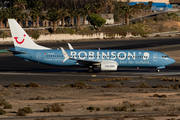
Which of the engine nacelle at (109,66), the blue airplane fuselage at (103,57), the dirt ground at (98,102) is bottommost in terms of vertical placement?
the dirt ground at (98,102)

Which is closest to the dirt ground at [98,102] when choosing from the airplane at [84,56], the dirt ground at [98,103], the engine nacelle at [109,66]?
the dirt ground at [98,103]

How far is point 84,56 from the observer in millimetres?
51875

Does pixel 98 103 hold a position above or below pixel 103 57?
below

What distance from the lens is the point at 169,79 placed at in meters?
44.2

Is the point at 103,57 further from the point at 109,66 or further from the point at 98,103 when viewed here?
the point at 98,103

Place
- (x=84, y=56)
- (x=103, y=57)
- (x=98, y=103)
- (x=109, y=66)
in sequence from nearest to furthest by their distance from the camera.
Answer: (x=98, y=103), (x=109, y=66), (x=103, y=57), (x=84, y=56)

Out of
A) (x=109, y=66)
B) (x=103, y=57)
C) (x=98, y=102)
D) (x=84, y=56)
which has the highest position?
(x=84, y=56)

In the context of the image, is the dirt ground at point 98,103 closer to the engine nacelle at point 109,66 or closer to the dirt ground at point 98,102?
the dirt ground at point 98,102

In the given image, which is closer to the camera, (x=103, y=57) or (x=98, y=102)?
(x=98, y=102)

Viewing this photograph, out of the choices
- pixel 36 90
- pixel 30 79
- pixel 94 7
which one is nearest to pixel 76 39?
pixel 94 7

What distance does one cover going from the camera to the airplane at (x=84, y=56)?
51.3 metres

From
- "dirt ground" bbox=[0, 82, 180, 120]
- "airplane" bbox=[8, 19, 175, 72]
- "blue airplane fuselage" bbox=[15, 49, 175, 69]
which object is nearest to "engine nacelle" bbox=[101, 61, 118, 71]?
"airplane" bbox=[8, 19, 175, 72]

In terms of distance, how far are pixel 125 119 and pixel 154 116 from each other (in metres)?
2.31

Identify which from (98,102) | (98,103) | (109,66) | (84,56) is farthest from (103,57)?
(98,103)
